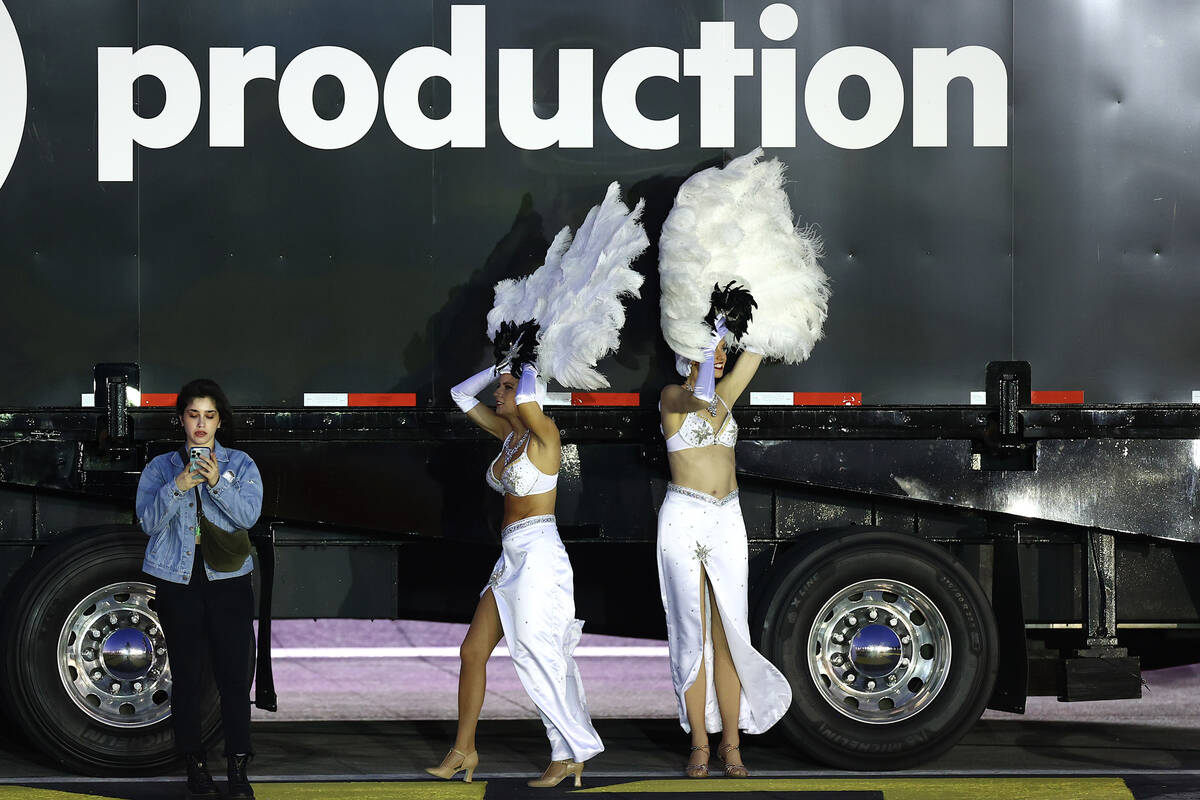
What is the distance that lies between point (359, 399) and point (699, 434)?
152 centimetres

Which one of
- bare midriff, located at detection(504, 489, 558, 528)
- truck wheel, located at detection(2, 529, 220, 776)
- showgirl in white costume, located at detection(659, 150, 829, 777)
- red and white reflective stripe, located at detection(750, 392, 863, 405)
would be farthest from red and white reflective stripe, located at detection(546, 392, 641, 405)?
truck wheel, located at detection(2, 529, 220, 776)

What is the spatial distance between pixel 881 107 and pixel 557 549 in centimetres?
245

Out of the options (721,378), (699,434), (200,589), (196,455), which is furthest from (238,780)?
(721,378)

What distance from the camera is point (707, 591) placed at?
21.2 ft

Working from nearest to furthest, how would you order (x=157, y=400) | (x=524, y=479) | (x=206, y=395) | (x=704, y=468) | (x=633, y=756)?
1. (x=206, y=395)
2. (x=524, y=479)
3. (x=704, y=468)
4. (x=157, y=400)
5. (x=633, y=756)

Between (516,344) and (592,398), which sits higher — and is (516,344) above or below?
above

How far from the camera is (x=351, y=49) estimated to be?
21.2 ft

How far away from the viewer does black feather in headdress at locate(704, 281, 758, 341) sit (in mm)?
6223

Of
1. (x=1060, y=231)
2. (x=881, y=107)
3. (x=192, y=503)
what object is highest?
(x=881, y=107)

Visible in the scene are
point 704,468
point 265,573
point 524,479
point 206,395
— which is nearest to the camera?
point 206,395

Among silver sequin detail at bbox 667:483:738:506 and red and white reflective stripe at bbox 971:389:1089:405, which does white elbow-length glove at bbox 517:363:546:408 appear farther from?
red and white reflective stripe at bbox 971:389:1089:405

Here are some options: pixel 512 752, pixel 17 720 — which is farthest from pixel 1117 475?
pixel 17 720

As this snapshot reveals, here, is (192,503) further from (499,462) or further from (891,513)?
(891,513)

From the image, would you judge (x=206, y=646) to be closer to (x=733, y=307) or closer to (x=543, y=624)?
(x=543, y=624)
